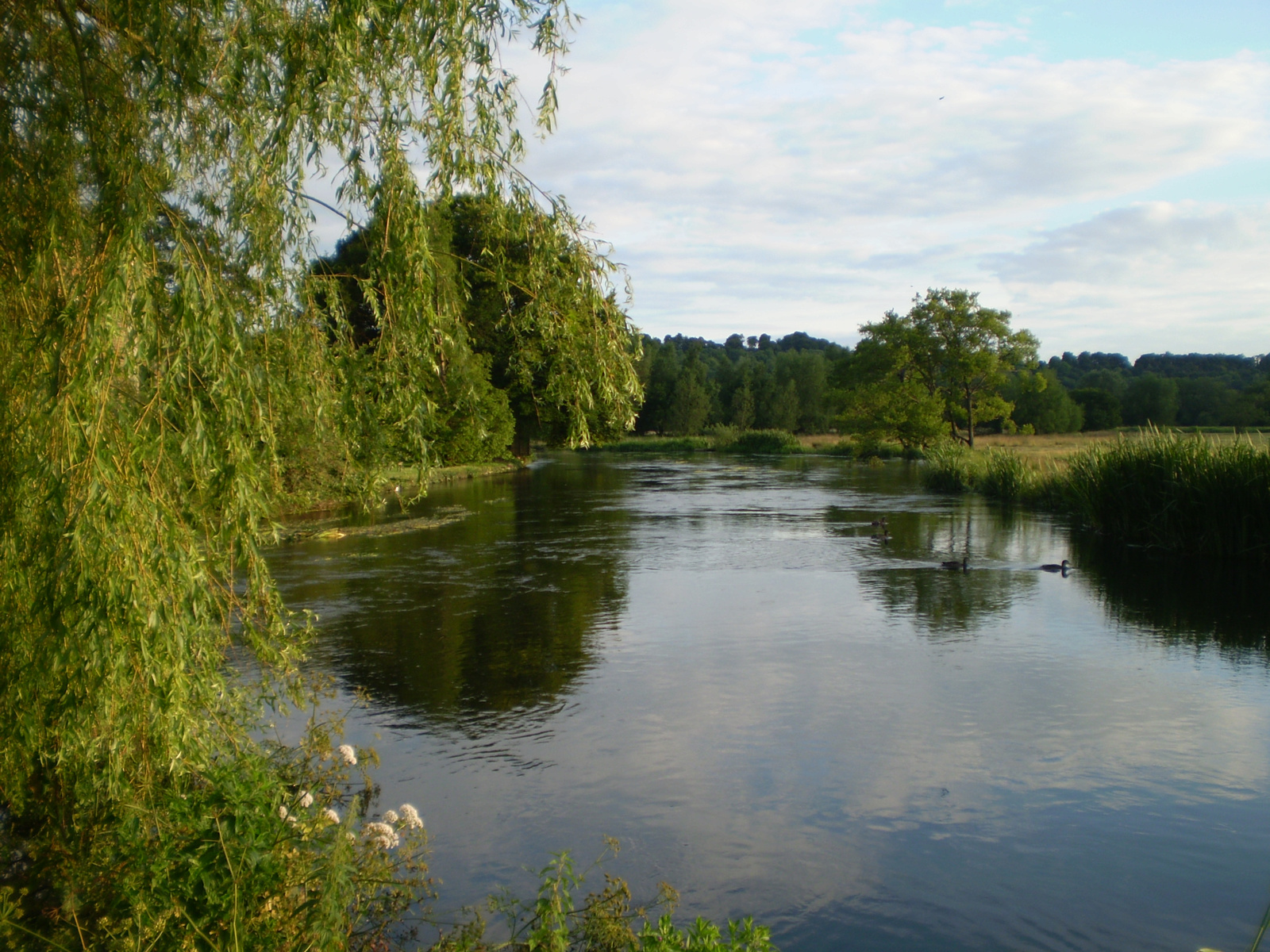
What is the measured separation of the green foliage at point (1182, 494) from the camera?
15.9 m

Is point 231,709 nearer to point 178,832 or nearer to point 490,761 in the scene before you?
point 178,832

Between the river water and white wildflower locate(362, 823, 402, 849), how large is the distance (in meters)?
0.80

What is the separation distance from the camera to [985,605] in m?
13.5

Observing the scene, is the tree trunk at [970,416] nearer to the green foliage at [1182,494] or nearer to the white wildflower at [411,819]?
the green foliage at [1182,494]

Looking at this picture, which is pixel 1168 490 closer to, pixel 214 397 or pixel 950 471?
pixel 950 471

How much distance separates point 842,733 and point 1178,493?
1287 cm

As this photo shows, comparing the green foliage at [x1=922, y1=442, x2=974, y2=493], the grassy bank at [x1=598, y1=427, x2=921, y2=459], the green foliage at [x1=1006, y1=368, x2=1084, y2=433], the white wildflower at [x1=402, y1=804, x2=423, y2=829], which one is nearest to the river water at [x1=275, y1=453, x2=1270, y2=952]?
the white wildflower at [x1=402, y1=804, x2=423, y2=829]

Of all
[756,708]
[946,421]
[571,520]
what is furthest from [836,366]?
[756,708]

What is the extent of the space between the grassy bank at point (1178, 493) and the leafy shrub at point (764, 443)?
40.7m

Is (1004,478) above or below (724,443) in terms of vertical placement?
below

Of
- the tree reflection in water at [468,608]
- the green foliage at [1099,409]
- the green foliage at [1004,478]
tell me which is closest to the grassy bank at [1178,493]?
the green foliage at [1004,478]

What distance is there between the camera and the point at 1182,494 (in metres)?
17.4

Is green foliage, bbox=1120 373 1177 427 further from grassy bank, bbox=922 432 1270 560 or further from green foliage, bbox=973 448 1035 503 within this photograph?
grassy bank, bbox=922 432 1270 560

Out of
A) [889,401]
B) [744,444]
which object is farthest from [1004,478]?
[744,444]
